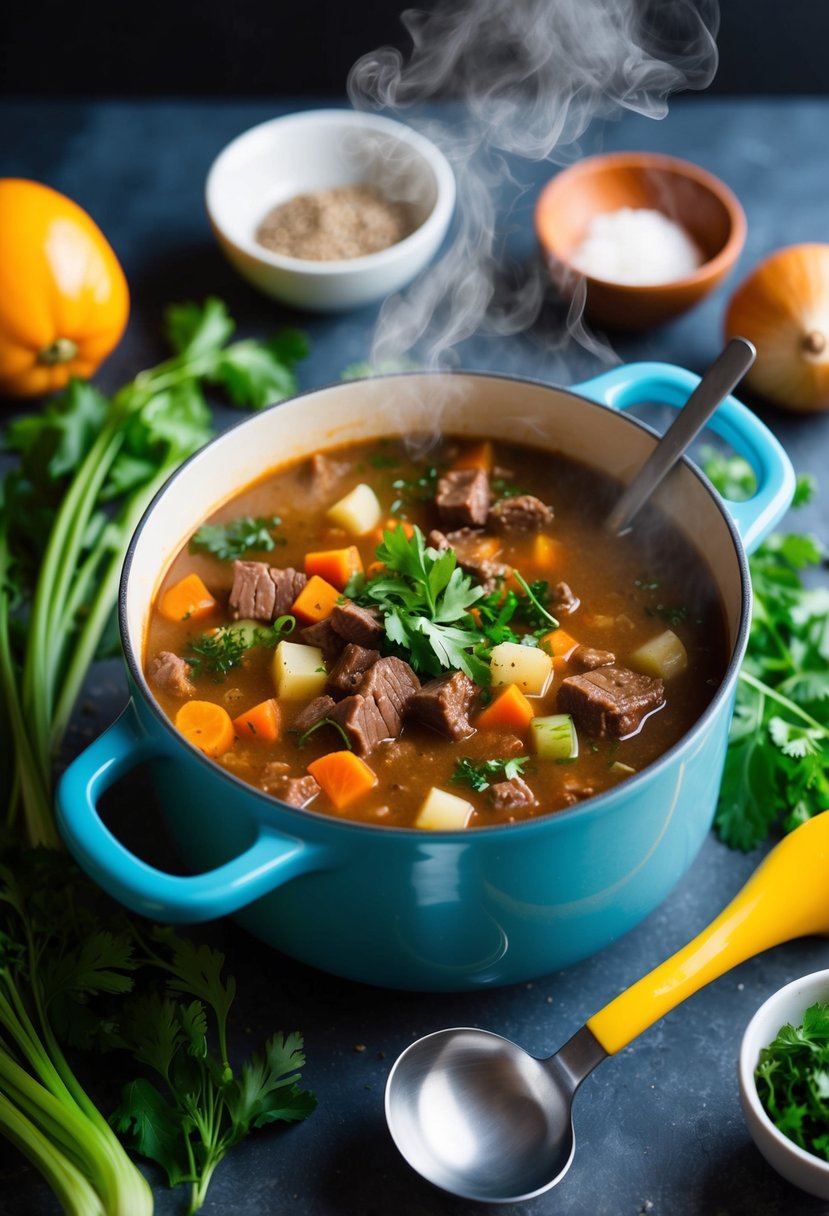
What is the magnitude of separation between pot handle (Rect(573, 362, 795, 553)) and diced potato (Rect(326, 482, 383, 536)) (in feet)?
1.97

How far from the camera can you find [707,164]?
5.16 metres

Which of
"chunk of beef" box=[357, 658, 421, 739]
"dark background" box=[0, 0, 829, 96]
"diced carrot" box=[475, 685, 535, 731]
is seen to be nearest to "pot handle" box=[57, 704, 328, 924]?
"chunk of beef" box=[357, 658, 421, 739]

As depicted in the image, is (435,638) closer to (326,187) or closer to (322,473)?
(322,473)

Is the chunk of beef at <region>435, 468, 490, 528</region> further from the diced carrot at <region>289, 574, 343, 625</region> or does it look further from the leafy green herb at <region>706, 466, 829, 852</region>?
the leafy green herb at <region>706, 466, 829, 852</region>

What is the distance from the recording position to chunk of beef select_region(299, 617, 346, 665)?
3.00m

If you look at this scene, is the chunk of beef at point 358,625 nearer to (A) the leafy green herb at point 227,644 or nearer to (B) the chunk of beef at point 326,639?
(B) the chunk of beef at point 326,639

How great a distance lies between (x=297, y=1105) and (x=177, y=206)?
3608mm

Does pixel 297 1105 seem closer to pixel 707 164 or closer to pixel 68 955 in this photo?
pixel 68 955

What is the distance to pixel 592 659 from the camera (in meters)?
2.95

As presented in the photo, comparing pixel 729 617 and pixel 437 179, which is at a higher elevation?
pixel 729 617

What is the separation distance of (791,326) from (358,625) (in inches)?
76.8

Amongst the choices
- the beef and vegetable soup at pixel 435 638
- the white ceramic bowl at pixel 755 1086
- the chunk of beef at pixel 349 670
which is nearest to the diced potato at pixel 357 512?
the beef and vegetable soup at pixel 435 638

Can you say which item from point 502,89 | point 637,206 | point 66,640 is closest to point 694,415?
point 66,640

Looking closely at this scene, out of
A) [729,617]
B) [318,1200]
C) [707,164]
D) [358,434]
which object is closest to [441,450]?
[358,434]
